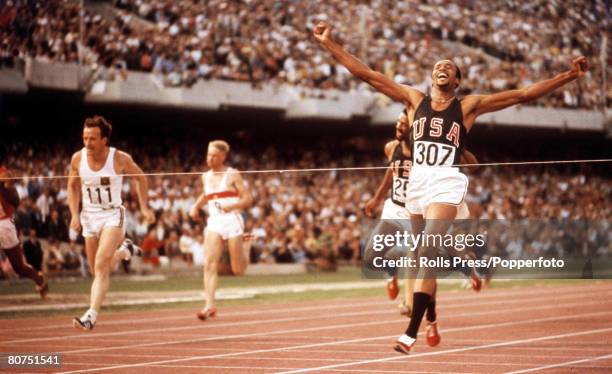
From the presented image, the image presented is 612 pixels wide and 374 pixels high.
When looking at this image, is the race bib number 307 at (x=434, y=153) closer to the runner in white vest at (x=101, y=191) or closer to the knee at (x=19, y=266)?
the runner in white vest at (x=101, y=191)

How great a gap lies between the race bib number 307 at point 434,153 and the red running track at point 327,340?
1.66 metres

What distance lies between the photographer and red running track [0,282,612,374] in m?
8.95

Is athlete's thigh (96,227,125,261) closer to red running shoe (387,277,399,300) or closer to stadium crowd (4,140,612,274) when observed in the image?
red running shoe (387,277,399,300)

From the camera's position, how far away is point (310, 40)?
36000mm

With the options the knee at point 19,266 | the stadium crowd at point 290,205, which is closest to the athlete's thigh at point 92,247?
the knee at point 19,266

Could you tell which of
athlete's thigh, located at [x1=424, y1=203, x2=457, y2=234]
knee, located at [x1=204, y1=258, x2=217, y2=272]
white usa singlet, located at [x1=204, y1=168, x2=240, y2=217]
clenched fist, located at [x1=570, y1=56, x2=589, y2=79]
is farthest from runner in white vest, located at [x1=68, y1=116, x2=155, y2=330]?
clenched fist, located at [x1=570, y1=56, x2=589, y2=79]

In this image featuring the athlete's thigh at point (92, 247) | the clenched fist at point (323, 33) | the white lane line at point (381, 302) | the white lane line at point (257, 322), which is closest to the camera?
the clenched fist at point (323, 33)

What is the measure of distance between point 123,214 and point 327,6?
27005 millimetres

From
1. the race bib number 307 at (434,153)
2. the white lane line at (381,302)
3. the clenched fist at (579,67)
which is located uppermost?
the clenched fist at (579,67)

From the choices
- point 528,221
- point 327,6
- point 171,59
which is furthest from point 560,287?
point 327,6

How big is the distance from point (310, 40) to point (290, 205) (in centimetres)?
943

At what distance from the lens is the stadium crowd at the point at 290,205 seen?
61.1ft

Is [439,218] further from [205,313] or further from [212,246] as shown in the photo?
[212,246]

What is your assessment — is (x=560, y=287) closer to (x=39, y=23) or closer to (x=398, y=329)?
(x=398, y=329)
